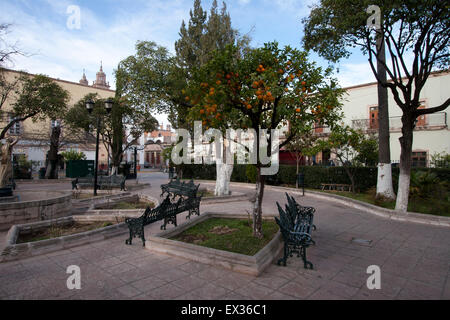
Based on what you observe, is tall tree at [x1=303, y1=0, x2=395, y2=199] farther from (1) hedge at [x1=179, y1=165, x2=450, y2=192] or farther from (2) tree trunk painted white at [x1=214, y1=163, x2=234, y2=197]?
(2) tree trunk painted white at [x1=214, y1=163, x2=234, y2=197]

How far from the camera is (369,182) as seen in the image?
1237 cm

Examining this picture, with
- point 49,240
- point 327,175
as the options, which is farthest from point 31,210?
point 327,175

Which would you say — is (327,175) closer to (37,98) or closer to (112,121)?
(112,121)

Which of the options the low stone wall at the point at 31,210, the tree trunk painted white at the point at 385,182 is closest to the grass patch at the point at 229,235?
the low stone wall at the point at 31,210

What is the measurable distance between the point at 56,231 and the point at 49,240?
1374mm

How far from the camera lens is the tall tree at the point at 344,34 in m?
7.93

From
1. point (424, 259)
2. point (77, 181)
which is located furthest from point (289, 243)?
point (77, 181)

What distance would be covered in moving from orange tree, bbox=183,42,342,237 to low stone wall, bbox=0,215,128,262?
3.51 metres

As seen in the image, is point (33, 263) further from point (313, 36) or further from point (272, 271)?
point (313, 36)

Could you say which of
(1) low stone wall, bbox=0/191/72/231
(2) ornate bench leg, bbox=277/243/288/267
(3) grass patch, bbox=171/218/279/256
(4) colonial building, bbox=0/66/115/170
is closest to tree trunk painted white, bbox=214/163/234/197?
(3) grass patch, bbox=171/218/279/256

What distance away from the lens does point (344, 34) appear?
8758 mm

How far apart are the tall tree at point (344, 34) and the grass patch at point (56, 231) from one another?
31.2 ft

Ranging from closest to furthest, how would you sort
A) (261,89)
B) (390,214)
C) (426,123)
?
1. (261,89)
2. (390,214)
3. (426,123)

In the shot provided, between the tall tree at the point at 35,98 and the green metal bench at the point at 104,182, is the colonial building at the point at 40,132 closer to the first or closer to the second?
the tall tree at the point at 35,98
